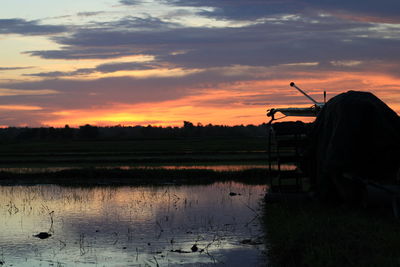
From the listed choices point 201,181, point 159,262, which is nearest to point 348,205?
point 159,262

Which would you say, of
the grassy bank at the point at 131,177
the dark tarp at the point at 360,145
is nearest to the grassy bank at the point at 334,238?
the dark tarp at the point at 360,145

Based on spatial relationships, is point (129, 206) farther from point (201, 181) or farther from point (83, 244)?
point (201, 181)

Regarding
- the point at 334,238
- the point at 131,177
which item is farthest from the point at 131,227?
the point at 131,177

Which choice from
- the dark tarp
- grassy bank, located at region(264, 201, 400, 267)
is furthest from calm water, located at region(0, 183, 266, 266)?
the dark tarp

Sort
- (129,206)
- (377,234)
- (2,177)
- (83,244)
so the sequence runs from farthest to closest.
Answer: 1. (2,177)
2. (129,206)
3. (83,244)
4. (377,234)

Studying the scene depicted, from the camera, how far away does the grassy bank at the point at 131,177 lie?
2633 cm

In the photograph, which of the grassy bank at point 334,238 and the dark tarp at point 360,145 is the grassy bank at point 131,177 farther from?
the grassy bank at point 334,238

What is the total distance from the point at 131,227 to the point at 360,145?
643 centimetres

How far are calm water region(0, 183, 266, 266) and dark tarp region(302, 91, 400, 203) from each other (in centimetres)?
249

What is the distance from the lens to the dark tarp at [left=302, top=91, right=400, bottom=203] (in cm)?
1230

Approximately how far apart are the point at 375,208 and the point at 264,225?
288 centimetres

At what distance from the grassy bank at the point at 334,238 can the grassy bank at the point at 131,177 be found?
43.8 feet

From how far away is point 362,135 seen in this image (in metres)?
12.5

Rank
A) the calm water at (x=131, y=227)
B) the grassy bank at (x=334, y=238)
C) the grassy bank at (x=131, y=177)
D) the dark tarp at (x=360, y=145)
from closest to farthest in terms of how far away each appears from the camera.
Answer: the grassy bank at (x=334, y=238) < the calm water at (x=131, y=227) < the dark tarp at (x=360, y=145) < the grassy bank at (x=131, y=177)
